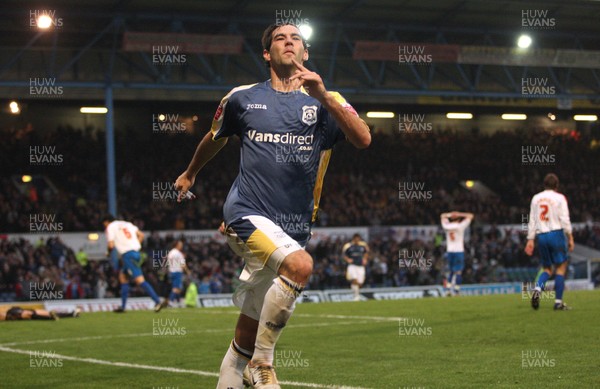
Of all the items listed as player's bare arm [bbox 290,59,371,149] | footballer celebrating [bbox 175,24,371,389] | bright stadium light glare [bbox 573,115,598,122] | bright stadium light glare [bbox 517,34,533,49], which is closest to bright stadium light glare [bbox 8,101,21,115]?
bright stadium light glare [bbox 517,34,533,49]

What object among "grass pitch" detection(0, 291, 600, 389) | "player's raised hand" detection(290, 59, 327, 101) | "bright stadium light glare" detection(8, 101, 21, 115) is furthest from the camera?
"bright stadium light glare" detection(8, 101, 21, 115)

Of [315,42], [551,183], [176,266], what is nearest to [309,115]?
[551,183]

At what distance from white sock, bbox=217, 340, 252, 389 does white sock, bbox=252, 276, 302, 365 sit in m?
0.55

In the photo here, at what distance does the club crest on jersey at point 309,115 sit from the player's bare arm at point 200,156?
0.60 m

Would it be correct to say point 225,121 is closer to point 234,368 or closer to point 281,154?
point 281,154

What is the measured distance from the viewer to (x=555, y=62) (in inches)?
1396

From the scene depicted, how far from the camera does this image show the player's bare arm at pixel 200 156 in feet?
20.3

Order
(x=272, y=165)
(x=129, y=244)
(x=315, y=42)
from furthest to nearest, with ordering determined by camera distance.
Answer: (x=315, y=42) → (x=129, y=244) → (x=272, y=165)

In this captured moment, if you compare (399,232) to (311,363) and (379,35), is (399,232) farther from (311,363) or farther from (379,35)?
(311,363)

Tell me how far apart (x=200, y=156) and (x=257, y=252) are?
1.03 m

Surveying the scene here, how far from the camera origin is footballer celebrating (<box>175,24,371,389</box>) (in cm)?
568

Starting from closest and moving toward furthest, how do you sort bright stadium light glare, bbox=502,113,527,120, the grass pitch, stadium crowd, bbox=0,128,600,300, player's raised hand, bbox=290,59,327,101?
player's raised hand, bbox=290,59,327,101
the grass pitch
stadium crowd, bbox=0,128,600,300
bright stadium light glare, bbox=502,113,527,120

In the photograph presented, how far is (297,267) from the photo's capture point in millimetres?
5340

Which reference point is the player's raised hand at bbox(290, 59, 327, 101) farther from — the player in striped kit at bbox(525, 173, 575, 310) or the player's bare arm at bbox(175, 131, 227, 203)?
the player in striped kit at bbox(525, 173, 575, 310)
